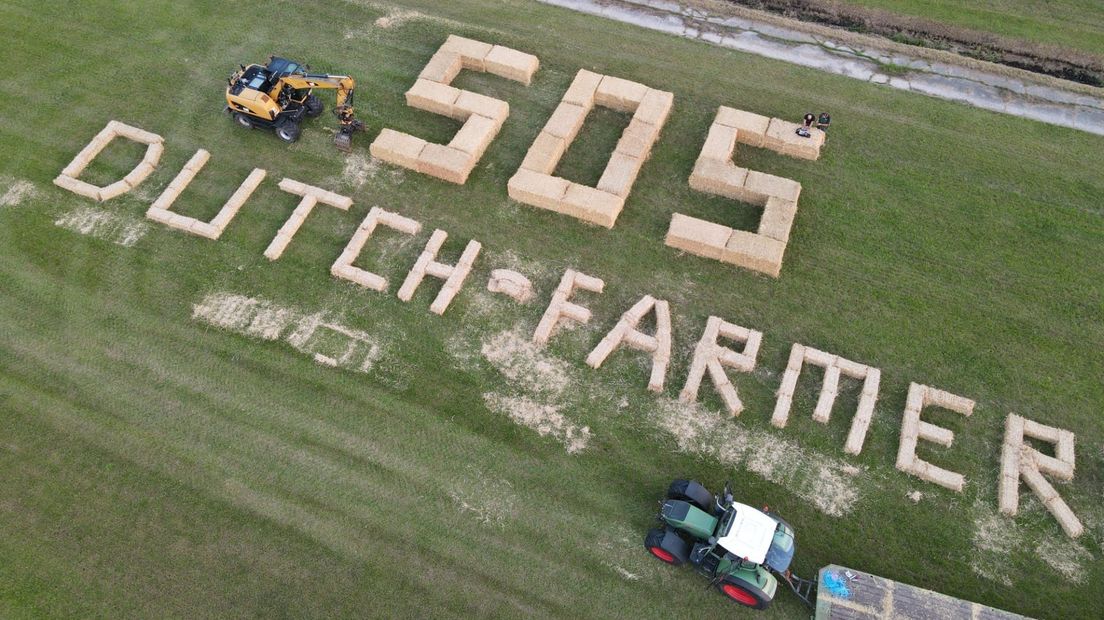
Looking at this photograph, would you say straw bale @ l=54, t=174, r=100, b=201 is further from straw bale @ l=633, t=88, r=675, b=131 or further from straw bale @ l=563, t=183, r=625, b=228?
straw bale @ l=633, t=88, r=675, b=131

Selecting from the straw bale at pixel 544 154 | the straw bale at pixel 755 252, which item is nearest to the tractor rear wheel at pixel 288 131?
the straw bale at pixel 544 154

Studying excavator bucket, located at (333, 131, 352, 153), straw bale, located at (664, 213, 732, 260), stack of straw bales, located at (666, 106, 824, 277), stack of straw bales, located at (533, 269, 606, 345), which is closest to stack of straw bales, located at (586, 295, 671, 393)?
stack of straw bales, located at (533, 269, 606, 345)

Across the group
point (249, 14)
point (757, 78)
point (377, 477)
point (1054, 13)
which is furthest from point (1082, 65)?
point (249, 14)

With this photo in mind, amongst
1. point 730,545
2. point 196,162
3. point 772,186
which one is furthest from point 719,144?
point 196,162

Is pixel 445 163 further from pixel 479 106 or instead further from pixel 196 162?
pixel 196 162

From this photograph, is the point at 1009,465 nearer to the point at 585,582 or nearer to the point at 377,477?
the point at 585,582

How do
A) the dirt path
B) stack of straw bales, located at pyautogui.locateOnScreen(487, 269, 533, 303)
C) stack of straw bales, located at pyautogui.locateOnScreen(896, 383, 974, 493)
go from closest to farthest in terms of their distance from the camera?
stack of straw bales, located at pyautogui.locateOnScreen(896, 383, 974, 493)
stack of straw bales, located at pyautogui.locateOnScreen(487, 269, 533, 303)
the dirt path

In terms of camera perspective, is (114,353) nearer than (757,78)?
Yes
